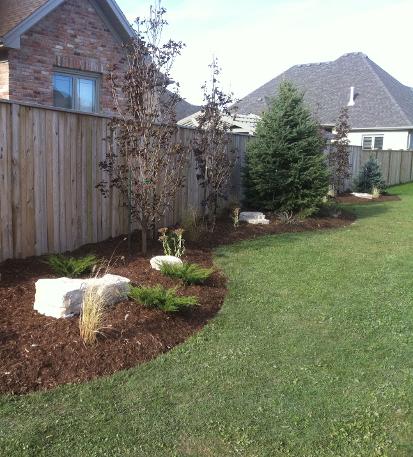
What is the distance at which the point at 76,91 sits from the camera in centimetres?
1116

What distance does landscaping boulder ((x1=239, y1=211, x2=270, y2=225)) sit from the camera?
32.3 feet

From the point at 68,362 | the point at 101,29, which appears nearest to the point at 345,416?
the point at 68,362

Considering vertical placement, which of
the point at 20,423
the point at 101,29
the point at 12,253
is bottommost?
the point at 20,423

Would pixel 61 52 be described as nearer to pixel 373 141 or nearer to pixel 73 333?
pixel 73 333

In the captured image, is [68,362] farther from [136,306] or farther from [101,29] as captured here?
[101,29]

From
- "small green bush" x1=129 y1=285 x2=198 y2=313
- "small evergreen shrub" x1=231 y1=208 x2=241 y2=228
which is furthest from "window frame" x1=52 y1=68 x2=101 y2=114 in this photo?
"small green bush" x1=129 y1=285 x2=198 y2=313

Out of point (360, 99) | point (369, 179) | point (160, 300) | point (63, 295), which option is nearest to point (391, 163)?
point (369, 179)

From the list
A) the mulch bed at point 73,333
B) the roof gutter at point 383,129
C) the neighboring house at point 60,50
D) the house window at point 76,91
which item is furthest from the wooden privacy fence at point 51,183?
the roof gutter at point 383,129

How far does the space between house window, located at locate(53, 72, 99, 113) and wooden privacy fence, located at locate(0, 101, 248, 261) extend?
4.29 m

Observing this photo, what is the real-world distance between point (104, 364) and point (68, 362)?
0.85 feet

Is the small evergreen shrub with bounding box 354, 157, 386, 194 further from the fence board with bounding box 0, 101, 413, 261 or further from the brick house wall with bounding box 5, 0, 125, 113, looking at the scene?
the fence board with bounding box 0, 101, 413, 261

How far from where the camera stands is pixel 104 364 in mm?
3723

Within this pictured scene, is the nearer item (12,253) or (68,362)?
(68,362)

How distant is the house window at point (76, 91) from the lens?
10.9 metres
